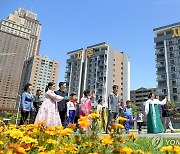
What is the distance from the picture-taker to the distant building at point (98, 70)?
261 feet

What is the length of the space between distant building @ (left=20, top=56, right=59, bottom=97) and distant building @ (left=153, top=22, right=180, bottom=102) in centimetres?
7631

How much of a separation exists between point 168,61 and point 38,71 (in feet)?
269

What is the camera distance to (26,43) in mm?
159375

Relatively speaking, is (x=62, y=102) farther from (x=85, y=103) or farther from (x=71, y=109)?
(x=71, y=109)

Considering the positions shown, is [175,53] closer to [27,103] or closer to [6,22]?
[27,103]

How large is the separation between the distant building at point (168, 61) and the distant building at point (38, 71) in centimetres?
7631

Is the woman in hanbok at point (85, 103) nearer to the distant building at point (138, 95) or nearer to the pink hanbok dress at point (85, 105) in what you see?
the pink hanbok dress at point (85, 105)

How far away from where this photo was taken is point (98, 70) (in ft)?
269

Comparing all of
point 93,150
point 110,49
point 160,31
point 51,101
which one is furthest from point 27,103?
point 110,49

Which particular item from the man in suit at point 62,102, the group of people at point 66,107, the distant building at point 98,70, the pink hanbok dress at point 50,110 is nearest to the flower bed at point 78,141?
the pink hanbok dress at point 50,110

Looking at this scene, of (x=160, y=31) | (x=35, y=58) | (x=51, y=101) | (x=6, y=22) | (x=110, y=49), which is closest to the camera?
(x=51, y=101)

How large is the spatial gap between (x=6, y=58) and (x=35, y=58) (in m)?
35.2

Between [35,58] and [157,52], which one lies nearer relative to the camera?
[157,52]

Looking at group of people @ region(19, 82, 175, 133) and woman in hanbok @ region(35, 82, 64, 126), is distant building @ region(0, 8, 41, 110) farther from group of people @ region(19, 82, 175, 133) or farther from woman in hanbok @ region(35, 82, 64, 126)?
woman in hanbok @ region(35, 82, 64, 126)
